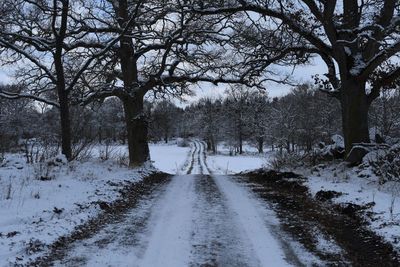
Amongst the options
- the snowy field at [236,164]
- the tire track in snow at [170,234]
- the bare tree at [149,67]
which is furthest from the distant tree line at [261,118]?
the tire track in snow at [170,234]

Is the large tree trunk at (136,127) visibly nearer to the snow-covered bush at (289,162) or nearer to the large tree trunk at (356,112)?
the snow-covered bush at (289,162)

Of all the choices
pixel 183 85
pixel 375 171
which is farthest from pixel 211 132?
pixel 375 171

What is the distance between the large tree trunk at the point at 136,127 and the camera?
19.6 m

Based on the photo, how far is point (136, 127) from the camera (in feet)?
64.8

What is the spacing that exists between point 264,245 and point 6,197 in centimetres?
479

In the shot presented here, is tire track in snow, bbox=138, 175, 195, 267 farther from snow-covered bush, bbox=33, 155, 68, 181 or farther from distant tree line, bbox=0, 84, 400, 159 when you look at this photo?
distant tree line, bbox=0, 84, 400, 159

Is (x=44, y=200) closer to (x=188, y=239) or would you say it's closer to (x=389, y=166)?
(x=188, y=239)

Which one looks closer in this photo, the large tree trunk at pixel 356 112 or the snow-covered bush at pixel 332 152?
the large tree trunk at pixel 356 112

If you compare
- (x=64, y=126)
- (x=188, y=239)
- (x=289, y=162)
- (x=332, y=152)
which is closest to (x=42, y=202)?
(x=188, y=239)

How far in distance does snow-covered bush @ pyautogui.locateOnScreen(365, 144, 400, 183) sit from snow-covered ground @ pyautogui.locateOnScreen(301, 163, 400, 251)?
179 millimetres

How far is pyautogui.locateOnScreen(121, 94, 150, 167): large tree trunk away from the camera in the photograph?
772 inches

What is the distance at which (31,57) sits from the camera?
15.8m

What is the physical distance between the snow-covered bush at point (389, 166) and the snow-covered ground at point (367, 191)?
179 mm

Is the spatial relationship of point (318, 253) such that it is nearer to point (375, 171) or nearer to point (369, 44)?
point (375, 171)
